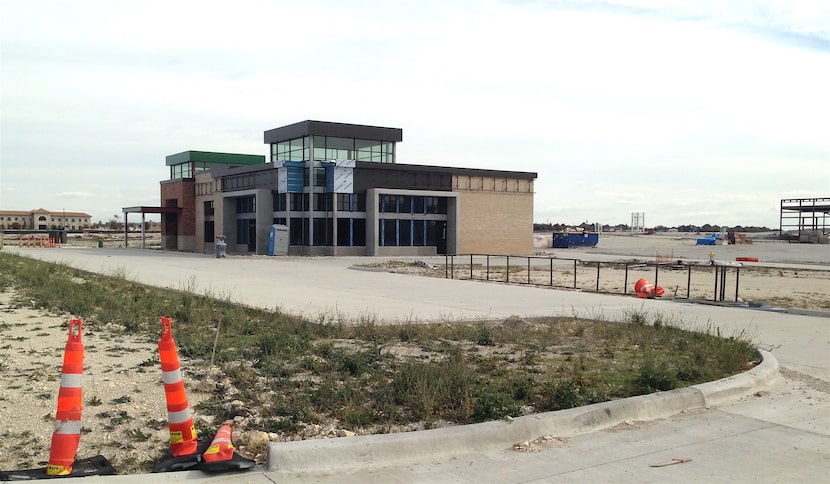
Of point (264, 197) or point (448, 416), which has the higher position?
point (264, 197)

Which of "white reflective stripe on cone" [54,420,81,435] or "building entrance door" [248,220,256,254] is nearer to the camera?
"white reflective stripe on cone" [54,420,81,435]

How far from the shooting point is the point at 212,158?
56.4 m

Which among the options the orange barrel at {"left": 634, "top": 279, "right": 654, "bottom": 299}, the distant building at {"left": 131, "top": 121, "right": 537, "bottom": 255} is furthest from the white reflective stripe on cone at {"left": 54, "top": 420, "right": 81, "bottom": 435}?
the distant building at {"left": 131, "top": 121, "right": 537, "bottom": 255}

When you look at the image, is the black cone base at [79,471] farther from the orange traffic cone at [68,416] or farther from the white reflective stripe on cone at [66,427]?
the white reflective stripe on cone at [66,427]

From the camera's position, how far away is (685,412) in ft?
23.7

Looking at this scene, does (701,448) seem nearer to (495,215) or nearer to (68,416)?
(68,416)

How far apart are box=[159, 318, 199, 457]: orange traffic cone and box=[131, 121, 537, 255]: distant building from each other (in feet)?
124

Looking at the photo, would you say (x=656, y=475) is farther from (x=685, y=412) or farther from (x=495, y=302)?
(x=495, y=302)

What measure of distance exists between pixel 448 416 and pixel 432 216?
41.1 m

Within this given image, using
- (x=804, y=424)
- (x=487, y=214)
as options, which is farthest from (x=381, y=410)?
(x=487, y=214)

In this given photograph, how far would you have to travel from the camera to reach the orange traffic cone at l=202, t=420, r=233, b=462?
519 centimetres

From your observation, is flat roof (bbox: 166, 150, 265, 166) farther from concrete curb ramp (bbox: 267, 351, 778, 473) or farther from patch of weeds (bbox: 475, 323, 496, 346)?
concrete curb ramp (bbox: 267, 351, 778, 473)

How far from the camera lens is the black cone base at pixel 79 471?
4887 millimetres

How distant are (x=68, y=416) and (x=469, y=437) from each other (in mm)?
3258
